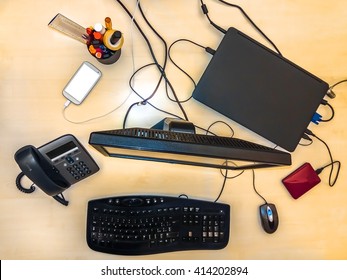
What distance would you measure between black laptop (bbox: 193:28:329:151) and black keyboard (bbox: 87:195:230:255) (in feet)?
0.84

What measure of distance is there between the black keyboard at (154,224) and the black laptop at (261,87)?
0.26 m

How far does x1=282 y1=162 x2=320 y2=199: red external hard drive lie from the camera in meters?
0.94

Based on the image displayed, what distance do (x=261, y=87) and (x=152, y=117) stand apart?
0.97ft

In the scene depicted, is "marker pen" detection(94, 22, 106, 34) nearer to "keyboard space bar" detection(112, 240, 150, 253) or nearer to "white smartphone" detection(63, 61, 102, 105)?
"white smartphone" detection(63, 61, 102, 105)

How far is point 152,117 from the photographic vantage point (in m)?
0.95

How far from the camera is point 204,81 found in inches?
35.9

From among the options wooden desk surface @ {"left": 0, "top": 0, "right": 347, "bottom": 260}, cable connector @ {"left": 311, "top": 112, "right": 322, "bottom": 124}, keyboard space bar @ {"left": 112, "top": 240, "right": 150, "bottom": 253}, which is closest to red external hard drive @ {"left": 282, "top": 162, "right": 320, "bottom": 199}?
wooden desk surface @ {"left": 0, "top": 0, "right": 347, "bottom": 260}

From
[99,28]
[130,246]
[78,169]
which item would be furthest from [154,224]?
[99,28]

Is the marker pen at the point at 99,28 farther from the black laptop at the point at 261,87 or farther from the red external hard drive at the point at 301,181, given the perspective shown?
the red external hard drive at the point at 301,181

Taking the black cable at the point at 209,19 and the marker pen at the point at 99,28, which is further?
the black cable at the point at 209,19

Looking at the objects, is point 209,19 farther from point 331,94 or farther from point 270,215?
point 270,215

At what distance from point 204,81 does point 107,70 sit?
26cm

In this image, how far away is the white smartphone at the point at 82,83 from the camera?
92 centimetres

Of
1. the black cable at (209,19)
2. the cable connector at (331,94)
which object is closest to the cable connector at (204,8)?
the black cable at (209,19)
